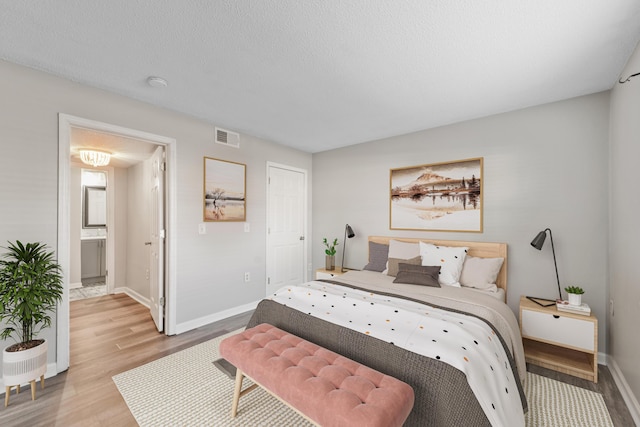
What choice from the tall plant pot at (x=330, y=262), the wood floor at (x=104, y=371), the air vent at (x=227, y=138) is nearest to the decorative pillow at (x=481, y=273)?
the wood floor at (x=104, y=371)

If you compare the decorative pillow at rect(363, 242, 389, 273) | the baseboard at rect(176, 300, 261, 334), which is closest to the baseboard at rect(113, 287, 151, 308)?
the baseboard at rect(176, 300, 261, 334)

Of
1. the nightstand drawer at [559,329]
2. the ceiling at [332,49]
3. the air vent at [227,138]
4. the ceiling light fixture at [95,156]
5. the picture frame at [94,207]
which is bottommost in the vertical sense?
the nightstand drawer at [559,329]

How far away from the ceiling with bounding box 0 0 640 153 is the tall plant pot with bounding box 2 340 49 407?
2.11 meters

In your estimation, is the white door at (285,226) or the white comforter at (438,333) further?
the white door at (285,226)

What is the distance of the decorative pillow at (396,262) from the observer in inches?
119

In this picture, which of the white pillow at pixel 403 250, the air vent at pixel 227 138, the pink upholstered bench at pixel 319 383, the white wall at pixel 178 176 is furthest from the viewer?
the air vent at pixel 227 138

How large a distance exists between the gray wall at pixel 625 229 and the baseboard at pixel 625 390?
0.01 meters

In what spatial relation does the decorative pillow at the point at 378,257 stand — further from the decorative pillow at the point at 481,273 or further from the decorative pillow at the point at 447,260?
the decorative pillow at the point at 481,273

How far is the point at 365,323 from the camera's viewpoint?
5.85 ft

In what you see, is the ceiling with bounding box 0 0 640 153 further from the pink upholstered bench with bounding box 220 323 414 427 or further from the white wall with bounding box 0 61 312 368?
the pink upholstered bench with bounding box 220 323 414 427

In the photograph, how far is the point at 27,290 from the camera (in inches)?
72.1

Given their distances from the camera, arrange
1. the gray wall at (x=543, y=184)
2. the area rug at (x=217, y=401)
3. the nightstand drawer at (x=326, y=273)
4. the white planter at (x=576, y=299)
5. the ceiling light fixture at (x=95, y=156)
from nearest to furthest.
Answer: the area rug at (x=217, y=401) < the white planter at (x=576, y=299) < the gray wall at (x=543, y=184) < the ceiling light fixture at (x=95, y=156) < the nightstand drawer at (x=326, y=273)

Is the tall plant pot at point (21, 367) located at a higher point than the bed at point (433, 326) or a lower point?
lower

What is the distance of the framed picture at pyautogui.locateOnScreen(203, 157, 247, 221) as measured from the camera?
129 inches
